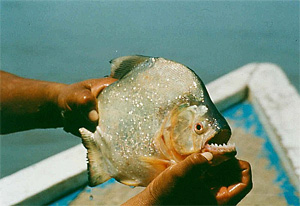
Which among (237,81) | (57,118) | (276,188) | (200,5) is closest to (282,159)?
(276,188)

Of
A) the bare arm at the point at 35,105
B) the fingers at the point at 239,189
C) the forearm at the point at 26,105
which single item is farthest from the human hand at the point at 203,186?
the forearm at the point at 26,105

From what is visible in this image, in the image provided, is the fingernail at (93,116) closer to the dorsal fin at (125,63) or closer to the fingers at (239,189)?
the dorsal fin at (125,63)

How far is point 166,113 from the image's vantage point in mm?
1975

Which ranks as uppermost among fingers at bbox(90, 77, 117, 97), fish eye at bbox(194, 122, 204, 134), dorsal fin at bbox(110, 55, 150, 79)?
dorsal fin at bbox(110, 55, 150, 79)

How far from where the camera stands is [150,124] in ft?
6.55

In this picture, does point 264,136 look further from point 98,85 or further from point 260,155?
point 98,85

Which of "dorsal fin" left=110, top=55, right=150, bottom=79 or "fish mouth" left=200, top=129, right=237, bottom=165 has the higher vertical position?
"dorsal fin" left=110, top=55, right=150, bottom=79

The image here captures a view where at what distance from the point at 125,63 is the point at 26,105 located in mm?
1111

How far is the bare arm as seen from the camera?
2.66 meters

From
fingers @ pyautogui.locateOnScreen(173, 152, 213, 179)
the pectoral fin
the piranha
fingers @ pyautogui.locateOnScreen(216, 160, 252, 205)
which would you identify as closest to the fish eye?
the piranha

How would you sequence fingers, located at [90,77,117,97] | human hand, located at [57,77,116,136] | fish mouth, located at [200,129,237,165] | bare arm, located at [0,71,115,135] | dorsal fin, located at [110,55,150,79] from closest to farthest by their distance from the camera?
1. fish mouth, located at [200,129,237,165]
2. dorsal fin, located at [110,55,150,79]
3. human hand, located at [57,77,116,136]
4. fingers, located at [90,77,117,97]
5. bare arm, located at [0,71,115,135]

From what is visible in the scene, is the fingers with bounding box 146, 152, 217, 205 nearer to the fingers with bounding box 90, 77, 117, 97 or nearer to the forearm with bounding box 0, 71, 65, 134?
the fingers with bounding box 90, 77, 117, 97

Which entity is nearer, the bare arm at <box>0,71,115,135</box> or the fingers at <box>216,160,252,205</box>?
the fingers at <box>216,160,252,205</box>

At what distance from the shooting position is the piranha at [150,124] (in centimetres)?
188
